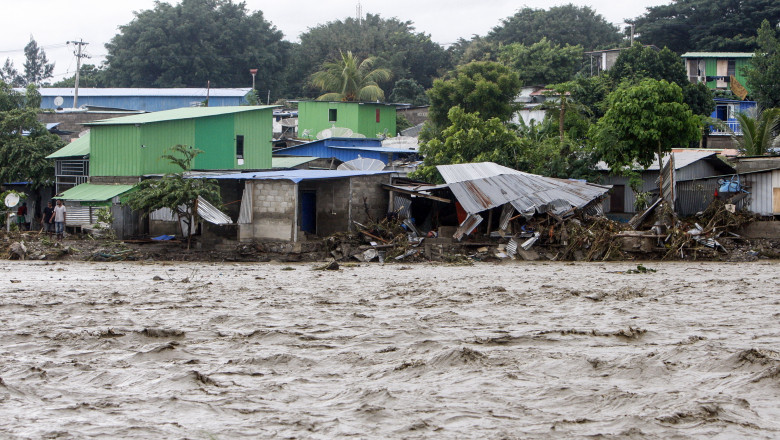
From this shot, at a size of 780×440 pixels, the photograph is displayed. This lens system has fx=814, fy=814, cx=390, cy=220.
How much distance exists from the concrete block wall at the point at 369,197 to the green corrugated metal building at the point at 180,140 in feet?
20.0

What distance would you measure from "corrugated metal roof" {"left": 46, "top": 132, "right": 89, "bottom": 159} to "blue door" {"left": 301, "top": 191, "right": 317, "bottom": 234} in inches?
320

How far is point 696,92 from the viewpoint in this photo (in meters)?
34.0

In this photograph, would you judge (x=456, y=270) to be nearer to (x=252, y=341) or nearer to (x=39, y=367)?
(x=252, y=341)

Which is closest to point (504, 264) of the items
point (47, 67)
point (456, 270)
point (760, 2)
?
point (456, 270)

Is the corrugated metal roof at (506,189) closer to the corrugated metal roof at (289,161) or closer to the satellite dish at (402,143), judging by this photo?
the corrugated metal roof at (289,161)

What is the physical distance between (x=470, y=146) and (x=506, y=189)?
5.35 meters

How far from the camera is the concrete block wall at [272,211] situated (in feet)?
67.3

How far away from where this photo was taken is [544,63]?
43.8 meters

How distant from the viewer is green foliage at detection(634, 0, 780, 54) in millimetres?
46875

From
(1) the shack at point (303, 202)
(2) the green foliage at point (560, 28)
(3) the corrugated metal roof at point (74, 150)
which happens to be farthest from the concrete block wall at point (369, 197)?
(2) the green foliage at point (560, 28)

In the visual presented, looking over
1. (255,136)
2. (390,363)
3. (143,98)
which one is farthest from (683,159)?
(143,98)

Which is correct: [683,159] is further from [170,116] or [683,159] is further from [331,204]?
[170,116]

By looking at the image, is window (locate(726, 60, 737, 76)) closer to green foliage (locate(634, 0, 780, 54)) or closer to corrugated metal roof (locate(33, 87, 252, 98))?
green foliage (locate(634, 0, 780, 54))

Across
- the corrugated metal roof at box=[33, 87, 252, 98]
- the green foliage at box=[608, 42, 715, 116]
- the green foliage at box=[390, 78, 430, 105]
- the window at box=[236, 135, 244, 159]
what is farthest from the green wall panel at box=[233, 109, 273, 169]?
the green foliage at box=[390, 78, 430, 105]
